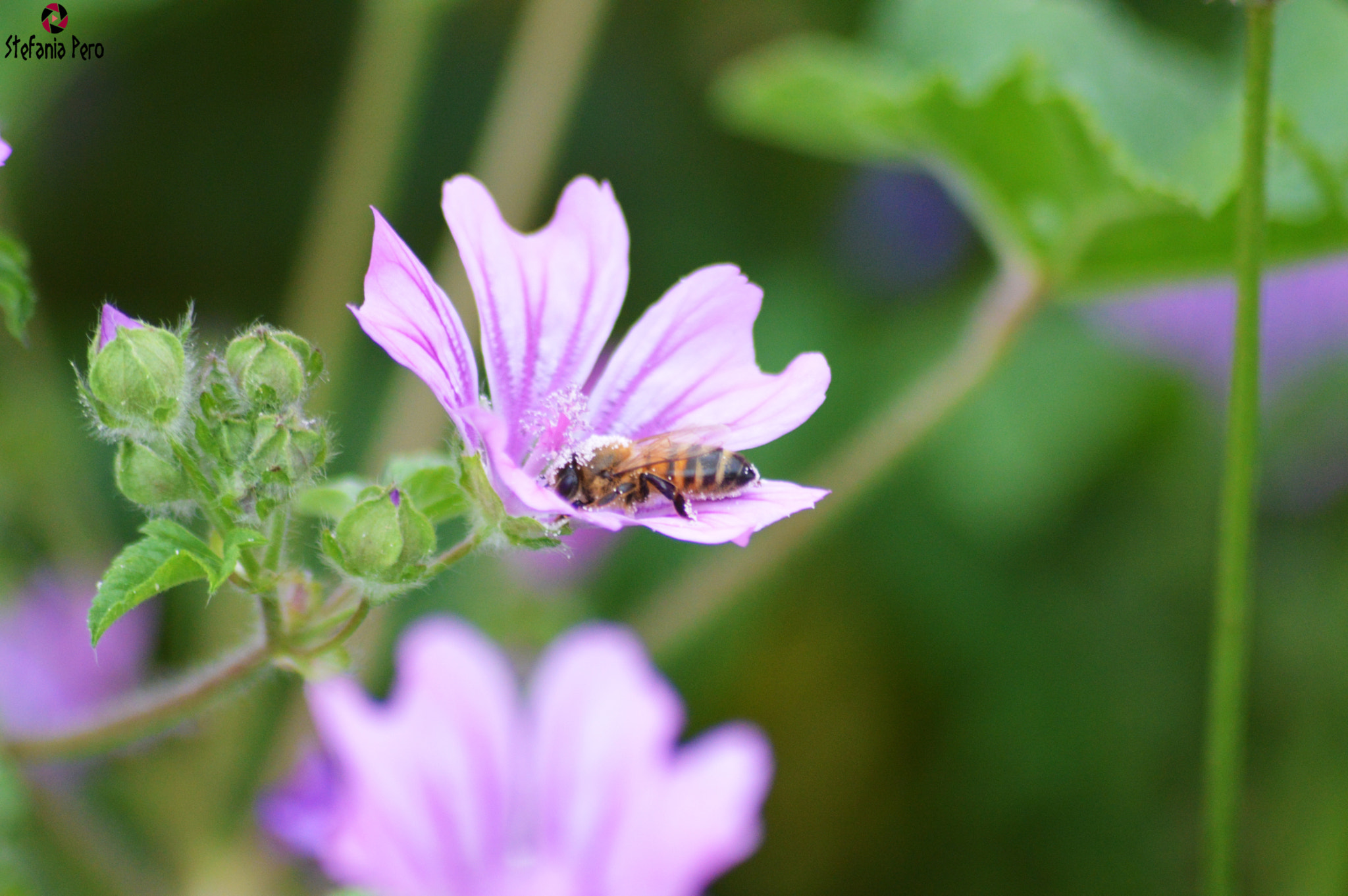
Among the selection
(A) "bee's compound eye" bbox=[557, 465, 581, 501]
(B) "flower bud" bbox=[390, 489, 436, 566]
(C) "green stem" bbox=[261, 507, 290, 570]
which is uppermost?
(A) "bee's compound eye" bbox=[557, 465, 581, 501]

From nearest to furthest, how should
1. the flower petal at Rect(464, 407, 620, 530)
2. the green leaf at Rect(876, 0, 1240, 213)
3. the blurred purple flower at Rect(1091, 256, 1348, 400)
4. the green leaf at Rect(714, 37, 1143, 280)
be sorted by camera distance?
the flower petal at Rect(464, 407, 620, 530) → the green leaf at Rect(714, 37, 1143, 280) → the green leaf at Rect(876, 0, 1240, 213) → the blurred purple flower at Rect(1091, 256, 1348, 400)

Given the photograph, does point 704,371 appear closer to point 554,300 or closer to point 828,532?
point 554,300

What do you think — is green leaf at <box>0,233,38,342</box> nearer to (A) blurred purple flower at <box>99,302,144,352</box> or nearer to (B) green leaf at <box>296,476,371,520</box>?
(A) blurred purple flower at <box>99,302,144,352</box>

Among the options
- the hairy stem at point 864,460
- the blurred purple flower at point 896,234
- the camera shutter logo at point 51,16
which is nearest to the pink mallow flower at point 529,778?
the hairy stem at point 864,460

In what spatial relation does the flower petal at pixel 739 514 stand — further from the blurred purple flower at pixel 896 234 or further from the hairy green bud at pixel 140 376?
the blurred purple flower at pixel 896 234

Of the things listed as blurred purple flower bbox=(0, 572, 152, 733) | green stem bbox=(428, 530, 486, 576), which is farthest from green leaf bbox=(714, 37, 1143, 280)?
blurred purple flower bbox=(0, 572, 152, 733)

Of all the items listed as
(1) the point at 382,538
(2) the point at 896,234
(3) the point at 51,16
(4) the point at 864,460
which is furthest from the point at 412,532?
(2) the point at 896,234
